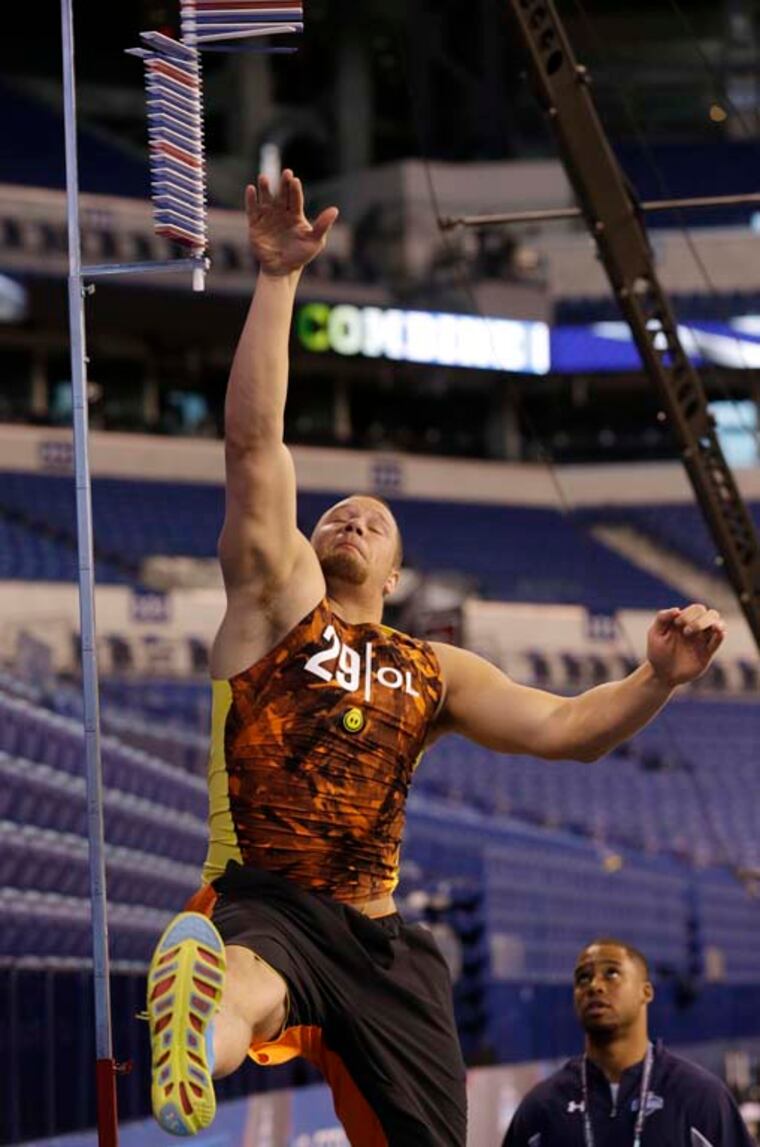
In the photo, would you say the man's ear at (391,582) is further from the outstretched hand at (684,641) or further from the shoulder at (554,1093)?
the shoulder at (554,1093)

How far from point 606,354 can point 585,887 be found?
16.4 m

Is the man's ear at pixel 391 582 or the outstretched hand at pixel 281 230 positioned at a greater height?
the outstretched hand at pixel 281 230

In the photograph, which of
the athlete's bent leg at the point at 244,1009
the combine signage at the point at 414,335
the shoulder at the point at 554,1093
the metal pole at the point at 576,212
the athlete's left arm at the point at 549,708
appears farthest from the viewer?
the combine signage at the point at 414,335

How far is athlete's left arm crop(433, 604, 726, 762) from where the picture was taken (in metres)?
5.12

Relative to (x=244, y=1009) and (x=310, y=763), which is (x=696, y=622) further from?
(x=244, y=1009)

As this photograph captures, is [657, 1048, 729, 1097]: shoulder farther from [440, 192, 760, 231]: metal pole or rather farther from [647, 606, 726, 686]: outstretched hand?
[440, 192, 760, 231]: metal pole

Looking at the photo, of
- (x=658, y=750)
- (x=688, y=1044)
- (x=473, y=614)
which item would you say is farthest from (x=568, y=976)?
(x=473, y=614)

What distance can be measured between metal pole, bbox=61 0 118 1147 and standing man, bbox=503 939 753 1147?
2032mm

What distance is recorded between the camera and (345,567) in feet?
16.4

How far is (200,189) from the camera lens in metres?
5.00

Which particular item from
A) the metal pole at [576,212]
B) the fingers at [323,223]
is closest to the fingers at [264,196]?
the fingers at [323,223]

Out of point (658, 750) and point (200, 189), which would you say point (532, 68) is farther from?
point (658, 750)

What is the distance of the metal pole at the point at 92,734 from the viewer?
4.65 metres

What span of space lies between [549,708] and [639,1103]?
1.74 meters
